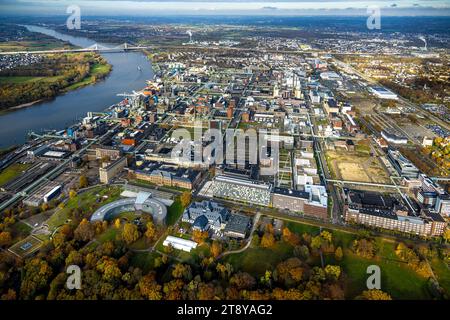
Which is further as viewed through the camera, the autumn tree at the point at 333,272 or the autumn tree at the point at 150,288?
the autumn tree at the point at 333,272

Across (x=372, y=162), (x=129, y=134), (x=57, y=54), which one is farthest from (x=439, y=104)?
(x=57, y=54)

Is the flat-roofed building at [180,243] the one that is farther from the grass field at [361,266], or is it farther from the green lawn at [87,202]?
the green lawn at [87,202]

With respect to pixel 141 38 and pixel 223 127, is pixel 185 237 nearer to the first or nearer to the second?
pixel 223 127

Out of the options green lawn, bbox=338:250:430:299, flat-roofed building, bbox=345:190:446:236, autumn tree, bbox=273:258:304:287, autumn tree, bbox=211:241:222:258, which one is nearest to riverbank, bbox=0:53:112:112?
autumn tree, bbox=211:241:222:258

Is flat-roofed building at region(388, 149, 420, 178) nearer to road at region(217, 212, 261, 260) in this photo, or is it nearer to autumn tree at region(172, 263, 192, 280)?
road at region(217, 212, 261, 260)

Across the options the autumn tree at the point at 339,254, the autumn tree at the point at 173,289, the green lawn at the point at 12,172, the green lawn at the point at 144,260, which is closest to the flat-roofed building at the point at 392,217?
the autumn tree at the point at 339,254

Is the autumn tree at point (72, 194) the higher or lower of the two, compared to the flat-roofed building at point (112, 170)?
lower

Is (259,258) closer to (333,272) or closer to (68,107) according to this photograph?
(333,272)
